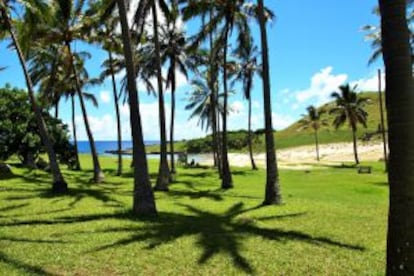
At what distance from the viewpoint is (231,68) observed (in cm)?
4444

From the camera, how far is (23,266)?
29.0ft

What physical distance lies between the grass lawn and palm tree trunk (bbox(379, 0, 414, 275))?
2958 mm

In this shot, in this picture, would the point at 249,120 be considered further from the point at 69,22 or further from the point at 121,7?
the point at 121,7

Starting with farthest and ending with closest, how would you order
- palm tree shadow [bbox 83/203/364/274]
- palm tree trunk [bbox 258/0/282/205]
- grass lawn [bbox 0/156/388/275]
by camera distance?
palm tree trunk [bbox 258/0/282/205]
palm tree shadow [bbox 83/203/364/274]
grass lawn [bbox 0/156/388/275]

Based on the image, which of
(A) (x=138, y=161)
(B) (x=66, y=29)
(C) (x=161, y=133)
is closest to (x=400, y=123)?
(A) (x=138, y=161)

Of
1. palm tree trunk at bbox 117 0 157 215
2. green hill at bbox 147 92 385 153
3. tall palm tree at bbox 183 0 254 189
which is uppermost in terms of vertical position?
tall palm tree at bbox 183 0 254 189

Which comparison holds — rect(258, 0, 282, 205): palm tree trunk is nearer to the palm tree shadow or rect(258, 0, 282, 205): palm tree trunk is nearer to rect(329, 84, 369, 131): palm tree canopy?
the palm tree shadow

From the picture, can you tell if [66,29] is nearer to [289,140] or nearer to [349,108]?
[349,108]

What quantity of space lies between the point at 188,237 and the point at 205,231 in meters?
0.90

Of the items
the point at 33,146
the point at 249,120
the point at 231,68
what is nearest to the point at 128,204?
the point at 33,146

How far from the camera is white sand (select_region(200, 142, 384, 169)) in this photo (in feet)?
243

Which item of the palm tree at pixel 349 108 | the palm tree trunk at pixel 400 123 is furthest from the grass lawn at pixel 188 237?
the palm tree at pixel 349 108

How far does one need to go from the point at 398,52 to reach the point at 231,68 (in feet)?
125

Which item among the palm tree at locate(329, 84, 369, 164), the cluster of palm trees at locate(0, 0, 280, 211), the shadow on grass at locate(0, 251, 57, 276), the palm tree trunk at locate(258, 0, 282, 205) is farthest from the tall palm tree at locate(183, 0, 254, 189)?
the palm tree at locate(329, 84, 369, 164)
